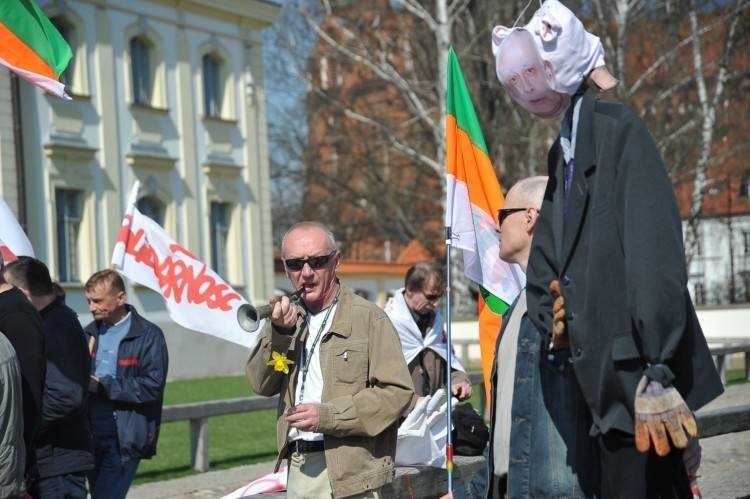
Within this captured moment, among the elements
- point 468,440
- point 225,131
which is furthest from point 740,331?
point 468,440

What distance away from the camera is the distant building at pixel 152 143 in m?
28.6

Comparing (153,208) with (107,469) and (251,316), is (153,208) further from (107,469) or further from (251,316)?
(251,316)

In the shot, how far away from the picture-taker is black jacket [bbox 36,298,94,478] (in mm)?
5754

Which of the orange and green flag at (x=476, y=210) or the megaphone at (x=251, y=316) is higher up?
the orange and green flag at (x=476, y=210)

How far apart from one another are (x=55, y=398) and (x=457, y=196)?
235 cm

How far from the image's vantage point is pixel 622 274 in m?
3.18

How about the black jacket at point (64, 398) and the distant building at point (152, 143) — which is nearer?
the black jacket at point (64, 398)

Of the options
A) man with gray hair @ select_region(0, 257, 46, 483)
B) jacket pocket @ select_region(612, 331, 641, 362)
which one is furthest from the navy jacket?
jacket pocket @ select_region(612, 331, 641, 362)

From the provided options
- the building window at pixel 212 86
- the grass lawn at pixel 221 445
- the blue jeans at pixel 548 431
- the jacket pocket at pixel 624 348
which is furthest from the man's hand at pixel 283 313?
the building window at pixel 212 86

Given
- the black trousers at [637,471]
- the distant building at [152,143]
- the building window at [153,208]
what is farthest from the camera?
the building window at [153,208]

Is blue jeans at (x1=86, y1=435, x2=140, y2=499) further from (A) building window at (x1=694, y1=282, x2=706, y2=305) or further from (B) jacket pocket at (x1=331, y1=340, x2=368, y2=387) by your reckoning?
(A) building window at (x1=694, y1=282, x2=706, y2=305)

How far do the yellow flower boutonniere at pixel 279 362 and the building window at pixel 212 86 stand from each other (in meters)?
29.4

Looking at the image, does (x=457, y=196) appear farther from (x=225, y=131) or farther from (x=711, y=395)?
(x=225, y=131)

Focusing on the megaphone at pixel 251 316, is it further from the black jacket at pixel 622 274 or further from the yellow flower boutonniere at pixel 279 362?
the black jacket at pixel 622 274
